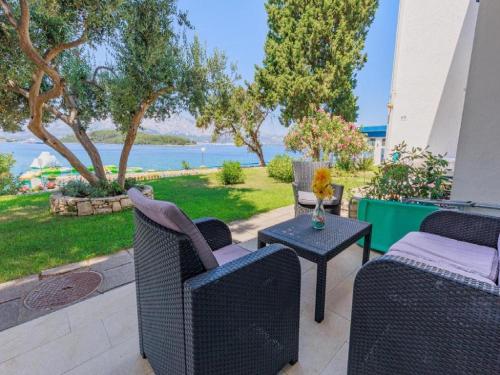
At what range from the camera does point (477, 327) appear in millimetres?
932

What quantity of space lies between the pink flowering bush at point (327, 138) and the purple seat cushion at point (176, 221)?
28.5 feet

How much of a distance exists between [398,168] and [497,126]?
3.25 feet

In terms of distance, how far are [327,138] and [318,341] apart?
823cm

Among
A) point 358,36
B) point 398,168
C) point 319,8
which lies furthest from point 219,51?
point 398,168

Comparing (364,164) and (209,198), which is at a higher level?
(364,164)

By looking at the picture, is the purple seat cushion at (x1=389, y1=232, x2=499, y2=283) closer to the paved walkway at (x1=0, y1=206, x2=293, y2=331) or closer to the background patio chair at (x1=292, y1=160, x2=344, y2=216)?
the background patio chair at (x1=292, y1=160, x2=344, y2=216)

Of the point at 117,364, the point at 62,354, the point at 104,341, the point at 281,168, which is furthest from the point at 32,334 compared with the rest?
the point at 281,168

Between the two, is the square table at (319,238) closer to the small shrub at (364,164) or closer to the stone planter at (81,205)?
the stone planter at (81,205)

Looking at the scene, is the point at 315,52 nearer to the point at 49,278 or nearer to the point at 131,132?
the point at 131,132

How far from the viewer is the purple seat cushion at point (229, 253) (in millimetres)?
1811

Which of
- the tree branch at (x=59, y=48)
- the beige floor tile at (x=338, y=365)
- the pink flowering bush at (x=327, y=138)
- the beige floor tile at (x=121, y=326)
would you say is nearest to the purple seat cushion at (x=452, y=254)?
the beige floor tile at (x=338, y=365)

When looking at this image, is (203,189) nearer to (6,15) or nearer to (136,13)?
(136,13)

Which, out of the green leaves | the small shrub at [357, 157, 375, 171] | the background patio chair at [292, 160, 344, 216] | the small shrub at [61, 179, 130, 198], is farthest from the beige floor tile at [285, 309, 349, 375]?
the green leaves

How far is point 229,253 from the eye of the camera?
1.90 meters
